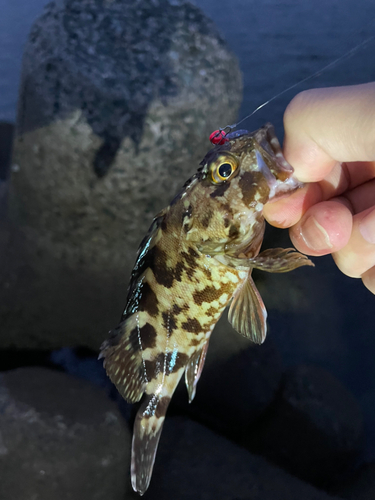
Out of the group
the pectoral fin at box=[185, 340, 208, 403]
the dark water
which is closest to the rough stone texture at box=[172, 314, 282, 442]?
the dark water

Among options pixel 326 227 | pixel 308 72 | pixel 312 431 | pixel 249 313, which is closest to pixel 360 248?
pixel 326 227

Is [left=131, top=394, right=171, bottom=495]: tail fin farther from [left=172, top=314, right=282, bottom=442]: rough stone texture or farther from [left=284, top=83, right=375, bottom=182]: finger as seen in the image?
[left=172, top=314, right=282, bottom=442]: rough stone texture

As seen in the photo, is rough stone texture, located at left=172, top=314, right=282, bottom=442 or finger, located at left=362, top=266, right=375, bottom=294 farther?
rough stone texture, located at left=172, top=314, right=282, bottom=442

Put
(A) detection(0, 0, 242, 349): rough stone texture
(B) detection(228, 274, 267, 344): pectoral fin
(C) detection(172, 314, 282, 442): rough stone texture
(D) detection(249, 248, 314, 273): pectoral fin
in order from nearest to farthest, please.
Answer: (D) detection(249, 248, 314, 273): pectoral fin, (B) detection(228, 274, 267, 344): pectoral fin, (A) detection(0, 0, 242, 349): rough stone texture, (C) detection(172, 314, 282, 442): rough stone texture

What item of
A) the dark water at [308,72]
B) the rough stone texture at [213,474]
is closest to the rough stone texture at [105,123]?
the rough stone texture at [213,474]

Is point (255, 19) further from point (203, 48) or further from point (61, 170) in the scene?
point (61, 170)

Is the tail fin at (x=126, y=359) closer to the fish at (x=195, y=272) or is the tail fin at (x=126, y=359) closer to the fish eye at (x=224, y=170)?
the fish at (x=195, y=272)

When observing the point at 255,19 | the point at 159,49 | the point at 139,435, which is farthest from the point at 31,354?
the point at 255,19
